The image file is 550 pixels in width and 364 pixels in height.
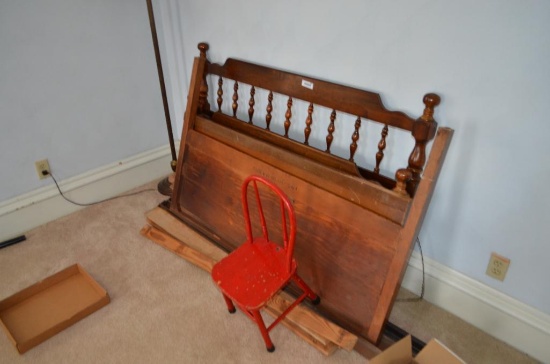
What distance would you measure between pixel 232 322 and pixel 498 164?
1.15 metres

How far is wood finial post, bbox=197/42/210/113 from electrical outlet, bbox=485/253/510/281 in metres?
1.47

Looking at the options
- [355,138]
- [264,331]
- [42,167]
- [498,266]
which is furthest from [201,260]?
[498,266]

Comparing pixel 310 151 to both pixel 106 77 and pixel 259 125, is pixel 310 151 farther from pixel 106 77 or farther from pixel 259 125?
pixel 106 77

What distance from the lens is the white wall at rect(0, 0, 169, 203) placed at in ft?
5.83

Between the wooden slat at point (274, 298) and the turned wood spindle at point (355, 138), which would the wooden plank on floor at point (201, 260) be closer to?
the wooden slat at point (274, 298)

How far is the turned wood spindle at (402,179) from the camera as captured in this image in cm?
129

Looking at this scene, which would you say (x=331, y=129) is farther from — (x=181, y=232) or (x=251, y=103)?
(x=181, y=232)

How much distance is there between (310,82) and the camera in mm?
1563

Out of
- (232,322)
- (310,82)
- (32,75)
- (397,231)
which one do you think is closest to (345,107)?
(310,82)

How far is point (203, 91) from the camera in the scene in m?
1.95

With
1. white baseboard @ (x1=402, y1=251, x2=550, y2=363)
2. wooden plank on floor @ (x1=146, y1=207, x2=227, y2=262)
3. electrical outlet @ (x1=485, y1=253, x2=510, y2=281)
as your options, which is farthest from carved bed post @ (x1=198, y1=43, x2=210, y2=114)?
electrical outlet @ (x1=485, y1=253, x2=510, y2=281)

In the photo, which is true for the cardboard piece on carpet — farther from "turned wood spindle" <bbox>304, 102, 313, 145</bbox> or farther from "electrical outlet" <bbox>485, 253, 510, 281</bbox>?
"electrical outlet" <bbox>485, 253, 510, 281</bbox>

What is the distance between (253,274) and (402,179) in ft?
2.01

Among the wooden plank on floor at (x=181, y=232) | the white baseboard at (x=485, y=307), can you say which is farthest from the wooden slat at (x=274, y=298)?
the white baseboard at (x=485, y=307)
